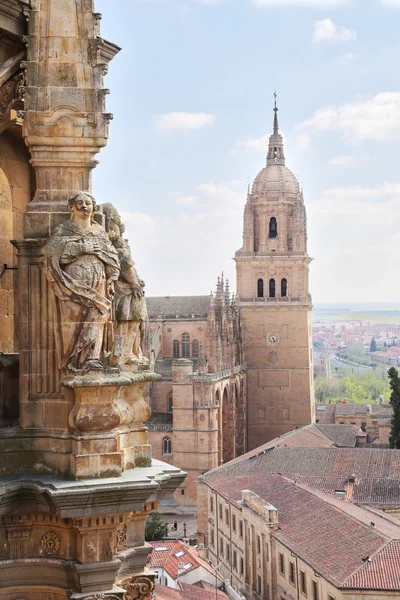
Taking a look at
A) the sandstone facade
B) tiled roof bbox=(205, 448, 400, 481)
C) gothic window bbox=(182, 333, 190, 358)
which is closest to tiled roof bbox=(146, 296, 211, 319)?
gothic window bbox=(182, 333, 190, 358)

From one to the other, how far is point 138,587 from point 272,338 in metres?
80.7

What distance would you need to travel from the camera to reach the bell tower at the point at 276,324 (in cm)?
8838

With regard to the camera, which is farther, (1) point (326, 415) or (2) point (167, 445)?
(1) point (326, 415)

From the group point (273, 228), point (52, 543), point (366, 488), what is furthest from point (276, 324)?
point (52, 543)

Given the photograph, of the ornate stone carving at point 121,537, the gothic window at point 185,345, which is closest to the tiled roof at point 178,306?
the gothic window at point 185,345

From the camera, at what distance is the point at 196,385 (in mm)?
69125

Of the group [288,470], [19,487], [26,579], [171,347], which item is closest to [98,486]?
[19,487]

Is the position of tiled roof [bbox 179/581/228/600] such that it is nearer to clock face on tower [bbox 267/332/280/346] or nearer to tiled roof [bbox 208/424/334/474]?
tiled roof [bbox 208/424/334/474]

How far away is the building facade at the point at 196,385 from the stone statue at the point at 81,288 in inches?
2149

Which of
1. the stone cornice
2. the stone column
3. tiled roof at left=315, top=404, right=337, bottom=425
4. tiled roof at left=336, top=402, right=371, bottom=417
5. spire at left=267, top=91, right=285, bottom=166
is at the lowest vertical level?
tiled roof at left=315, top=404, right=337, bottom=425

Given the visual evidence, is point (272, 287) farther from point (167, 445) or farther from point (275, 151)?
point (167, 445)

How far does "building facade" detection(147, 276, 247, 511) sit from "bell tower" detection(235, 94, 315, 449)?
8.64 feet

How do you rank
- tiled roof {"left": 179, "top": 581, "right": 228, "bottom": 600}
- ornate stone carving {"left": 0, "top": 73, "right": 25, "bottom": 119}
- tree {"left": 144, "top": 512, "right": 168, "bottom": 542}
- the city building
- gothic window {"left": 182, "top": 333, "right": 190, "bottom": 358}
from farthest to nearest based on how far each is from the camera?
gothic window {"left": 182, "top": 333, "right": 190, "bottom": 358} → tree {"left": 144, "top": 512, "right": 168, "bottom": 542} → tiled roof {"left": 179, "top": 581, "right": 228, "bottom": 600} → the city building → ornate stone carving {"left": 0, "top": 73, "right": 25, "bottom": 119}

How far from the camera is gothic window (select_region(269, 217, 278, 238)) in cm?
8956
